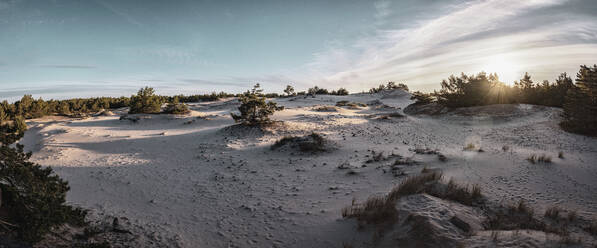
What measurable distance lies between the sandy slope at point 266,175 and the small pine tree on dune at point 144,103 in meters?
5.76

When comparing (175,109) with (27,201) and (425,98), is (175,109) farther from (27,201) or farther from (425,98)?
Answer: (425,98)

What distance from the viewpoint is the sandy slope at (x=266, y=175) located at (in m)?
4.35

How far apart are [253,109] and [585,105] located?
14740mm

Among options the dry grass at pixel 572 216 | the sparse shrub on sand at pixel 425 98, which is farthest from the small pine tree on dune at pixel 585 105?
the sparse shrub on sand at pixel 425 98

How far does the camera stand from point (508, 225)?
364 cm

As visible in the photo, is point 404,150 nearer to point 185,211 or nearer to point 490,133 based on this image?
Result: point 490,133

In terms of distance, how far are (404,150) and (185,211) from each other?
7678 mm

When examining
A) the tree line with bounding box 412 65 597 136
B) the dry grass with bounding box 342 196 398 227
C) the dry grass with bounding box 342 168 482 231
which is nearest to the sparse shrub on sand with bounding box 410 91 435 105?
the tree line with bounding box 412 65 597 136

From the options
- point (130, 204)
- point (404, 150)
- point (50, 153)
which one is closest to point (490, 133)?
point (404, 150)

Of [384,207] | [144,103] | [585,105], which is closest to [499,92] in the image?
[585,105]

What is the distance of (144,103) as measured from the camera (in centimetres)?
1847

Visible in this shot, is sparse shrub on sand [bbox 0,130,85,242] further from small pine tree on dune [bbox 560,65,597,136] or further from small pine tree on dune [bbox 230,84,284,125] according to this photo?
small pine tree on dune [bbox 560,65,597,136]

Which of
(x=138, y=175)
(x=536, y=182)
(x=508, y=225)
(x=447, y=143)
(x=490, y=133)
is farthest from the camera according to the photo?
(x=490, y=133)

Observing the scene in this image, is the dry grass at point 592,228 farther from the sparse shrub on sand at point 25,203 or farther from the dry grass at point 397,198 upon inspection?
the sparse shrub on sand at point 25,203
